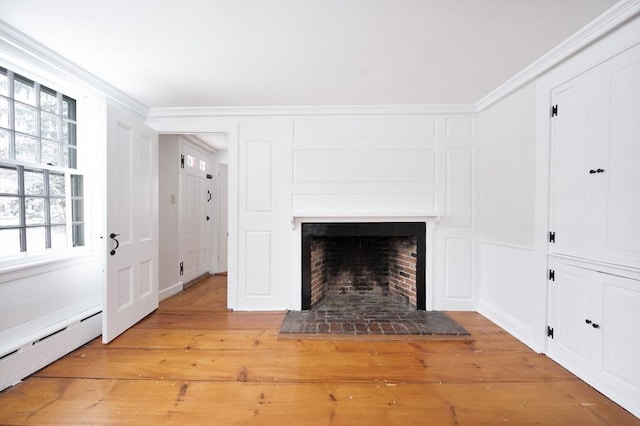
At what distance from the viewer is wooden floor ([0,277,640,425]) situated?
1569 mm

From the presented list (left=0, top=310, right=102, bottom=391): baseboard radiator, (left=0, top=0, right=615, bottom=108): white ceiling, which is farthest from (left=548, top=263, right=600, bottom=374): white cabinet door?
(left=0, top=310, right=102, bottom=391): baseboard radiator

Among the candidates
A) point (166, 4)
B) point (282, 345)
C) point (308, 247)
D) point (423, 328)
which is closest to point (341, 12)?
point (166, 4)

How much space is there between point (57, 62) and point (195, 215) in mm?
2501

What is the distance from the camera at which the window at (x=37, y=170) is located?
6.54ft

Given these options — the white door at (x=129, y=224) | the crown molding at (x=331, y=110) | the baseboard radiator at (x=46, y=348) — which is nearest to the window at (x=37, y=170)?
the white door at (x=129, y=224)

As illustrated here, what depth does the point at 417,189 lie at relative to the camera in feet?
10.1

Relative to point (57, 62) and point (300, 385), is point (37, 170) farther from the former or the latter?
point (300, 385)

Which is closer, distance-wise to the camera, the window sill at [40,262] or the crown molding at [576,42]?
the crown molding at [576,42]

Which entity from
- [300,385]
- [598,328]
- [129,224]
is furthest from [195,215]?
[598,328]

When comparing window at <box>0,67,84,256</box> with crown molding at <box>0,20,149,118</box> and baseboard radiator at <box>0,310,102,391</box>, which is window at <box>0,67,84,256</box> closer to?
crown molding at <box>0,20,149,118</box>

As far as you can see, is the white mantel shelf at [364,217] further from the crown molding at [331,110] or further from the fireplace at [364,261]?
the crown molding at [331,110]

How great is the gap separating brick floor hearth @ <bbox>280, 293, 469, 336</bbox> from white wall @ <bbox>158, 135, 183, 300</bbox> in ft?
6.19

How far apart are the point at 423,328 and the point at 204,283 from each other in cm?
331

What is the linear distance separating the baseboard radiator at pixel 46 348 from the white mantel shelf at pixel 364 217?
2109 millimetres
